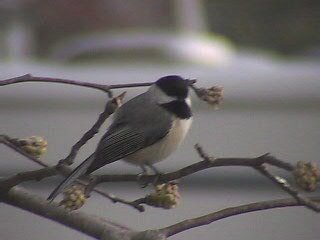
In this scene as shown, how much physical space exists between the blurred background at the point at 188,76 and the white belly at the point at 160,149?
163 cm

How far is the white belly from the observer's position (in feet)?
4.30

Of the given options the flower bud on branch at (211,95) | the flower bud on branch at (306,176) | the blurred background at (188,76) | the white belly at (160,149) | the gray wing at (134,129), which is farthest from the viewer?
the blurred background at (188,76)

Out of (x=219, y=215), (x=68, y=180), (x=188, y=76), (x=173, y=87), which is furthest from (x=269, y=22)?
(x=219, y=215)

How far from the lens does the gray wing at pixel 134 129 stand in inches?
46.6

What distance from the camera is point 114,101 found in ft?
2.43

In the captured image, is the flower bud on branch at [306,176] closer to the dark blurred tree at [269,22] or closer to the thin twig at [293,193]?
the thin twig at [293,193]

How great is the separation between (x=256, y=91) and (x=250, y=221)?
0.51m

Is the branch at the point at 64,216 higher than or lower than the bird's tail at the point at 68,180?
lower

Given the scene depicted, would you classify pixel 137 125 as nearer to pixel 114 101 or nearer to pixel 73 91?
pixel 114 101

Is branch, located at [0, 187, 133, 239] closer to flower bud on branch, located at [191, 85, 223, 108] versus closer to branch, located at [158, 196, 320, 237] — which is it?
branch, located at [158, 196, 320, 237]

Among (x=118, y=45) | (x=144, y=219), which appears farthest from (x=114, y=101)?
(x=118, y=45)

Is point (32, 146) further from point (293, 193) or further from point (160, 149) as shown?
point (160, 149)

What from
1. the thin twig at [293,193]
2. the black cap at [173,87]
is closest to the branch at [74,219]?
the thin twig at [293,193]

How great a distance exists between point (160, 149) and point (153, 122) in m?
0.05
